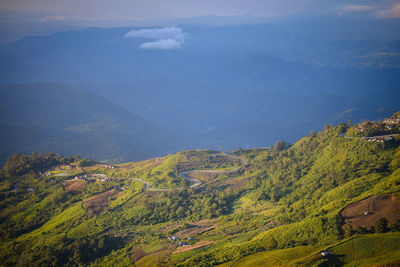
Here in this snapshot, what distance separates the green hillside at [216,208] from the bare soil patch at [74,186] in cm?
30

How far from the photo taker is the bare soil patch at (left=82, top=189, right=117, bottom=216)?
77831 millimetres

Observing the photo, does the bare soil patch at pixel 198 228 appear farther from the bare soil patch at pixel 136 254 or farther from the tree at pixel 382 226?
the tree at pixel 382 226

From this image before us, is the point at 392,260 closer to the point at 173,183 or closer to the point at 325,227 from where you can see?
the point at 325,227

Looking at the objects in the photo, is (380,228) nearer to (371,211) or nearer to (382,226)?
(382,226)

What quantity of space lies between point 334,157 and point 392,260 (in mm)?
41245

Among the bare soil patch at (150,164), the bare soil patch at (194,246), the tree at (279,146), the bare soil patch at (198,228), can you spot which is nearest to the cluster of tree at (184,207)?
the bare soil patch at (198,228)

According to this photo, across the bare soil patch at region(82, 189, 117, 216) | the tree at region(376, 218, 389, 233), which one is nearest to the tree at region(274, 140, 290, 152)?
the bare soil patch at region(82, 189, 117, 216)

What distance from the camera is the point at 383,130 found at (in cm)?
7656

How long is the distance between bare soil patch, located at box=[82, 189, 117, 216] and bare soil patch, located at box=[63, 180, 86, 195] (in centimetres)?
660

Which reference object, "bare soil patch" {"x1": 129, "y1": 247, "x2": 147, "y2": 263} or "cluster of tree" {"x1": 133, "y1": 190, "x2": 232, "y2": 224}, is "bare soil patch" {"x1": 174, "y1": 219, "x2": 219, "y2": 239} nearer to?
"cluster of tree" {"x1": 133, "y1": 190, "x2": 232, "y2": 224}


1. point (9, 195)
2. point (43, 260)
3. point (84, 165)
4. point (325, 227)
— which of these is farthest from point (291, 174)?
point (9, 195)

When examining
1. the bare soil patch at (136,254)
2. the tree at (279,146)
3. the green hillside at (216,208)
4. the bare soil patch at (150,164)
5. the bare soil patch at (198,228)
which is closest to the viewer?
the green hillside at (216,208)

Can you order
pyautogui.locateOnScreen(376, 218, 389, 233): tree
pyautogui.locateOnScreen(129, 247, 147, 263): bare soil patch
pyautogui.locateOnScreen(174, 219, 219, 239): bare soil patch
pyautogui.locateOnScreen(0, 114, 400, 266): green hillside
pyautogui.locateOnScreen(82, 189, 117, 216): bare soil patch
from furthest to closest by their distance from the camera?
pyautogui.locateOnScreen(82, 189, 117, 216): bare soil patch < pyautogui.locateOnScreen(174, 219, 219, 239): bare soil patch < pyautogui.locateOnScreen(129, 247, 147, 263): bare soil patch < pyautogui.locateOnScreen(0, 114, 400, 266): green hillside < pyautogui.locateOnScreen(376, 218, 389, 233): tree

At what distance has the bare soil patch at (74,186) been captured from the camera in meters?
88.7
